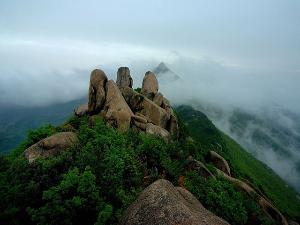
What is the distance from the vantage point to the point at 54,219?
23.2 m

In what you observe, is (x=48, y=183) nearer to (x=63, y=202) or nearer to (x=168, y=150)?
(x=63, y=202)

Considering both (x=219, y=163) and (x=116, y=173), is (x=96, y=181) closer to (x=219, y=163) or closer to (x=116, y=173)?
(x=116, y=173)

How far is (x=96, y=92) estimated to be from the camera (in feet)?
187

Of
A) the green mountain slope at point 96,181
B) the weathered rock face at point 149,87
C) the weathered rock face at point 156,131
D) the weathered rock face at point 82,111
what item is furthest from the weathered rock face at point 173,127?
the weathered rock face at point 82,111

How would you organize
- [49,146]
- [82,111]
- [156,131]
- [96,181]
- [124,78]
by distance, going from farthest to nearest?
[124,78] < [82,111] < [156,131] < [49,146] < [96,181]

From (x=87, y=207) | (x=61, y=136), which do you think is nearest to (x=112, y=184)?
(x=87, y=207)

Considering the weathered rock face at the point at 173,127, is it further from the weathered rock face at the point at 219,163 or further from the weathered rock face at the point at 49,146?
the weathered rock face at the point at 49,146

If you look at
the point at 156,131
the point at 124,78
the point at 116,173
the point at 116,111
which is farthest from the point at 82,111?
the point at 116,173

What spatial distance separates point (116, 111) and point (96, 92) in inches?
258

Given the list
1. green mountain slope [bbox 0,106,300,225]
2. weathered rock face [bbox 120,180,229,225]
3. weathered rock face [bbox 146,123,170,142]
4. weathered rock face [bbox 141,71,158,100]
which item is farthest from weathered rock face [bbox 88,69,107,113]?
weathered rock face [bbox 120,180,229,225]

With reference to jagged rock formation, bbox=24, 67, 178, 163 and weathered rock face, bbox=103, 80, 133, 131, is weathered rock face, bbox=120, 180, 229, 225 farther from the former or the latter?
weathered rock face, bbox=103, 80, 133, 131

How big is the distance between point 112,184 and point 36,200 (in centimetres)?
654

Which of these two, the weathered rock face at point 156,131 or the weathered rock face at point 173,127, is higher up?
the weathered rock face at point 156,131

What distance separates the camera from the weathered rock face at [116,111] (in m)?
52.3
